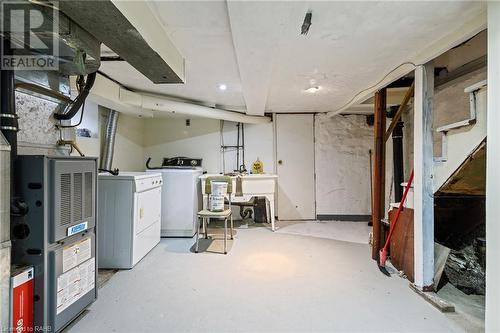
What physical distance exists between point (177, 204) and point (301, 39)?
2.64m

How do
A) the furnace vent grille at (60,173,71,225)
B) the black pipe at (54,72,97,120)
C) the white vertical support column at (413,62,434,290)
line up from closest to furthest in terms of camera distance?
1. the furnace vent grille at (60,173,71,225)
2. the black pipe at (54,72,97,120)
3. the white vertical support column at (413,62,434,290)

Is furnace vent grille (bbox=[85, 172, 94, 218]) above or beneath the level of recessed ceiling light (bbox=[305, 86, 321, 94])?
beneath

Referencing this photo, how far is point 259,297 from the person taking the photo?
1951mm

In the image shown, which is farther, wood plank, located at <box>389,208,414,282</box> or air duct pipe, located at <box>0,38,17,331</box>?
wood plank, located at <box>389,208,414,282</box>

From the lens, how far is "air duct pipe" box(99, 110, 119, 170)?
10.4 feet

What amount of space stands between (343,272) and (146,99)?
298 cm

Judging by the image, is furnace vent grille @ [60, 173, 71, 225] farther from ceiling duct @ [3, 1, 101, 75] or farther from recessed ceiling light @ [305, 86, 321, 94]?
recessed ceiling light @ [305, 86, 321, 94]

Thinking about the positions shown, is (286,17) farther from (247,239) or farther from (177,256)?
(247,239)

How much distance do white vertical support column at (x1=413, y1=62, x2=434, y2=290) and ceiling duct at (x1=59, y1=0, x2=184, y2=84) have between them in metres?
2.02

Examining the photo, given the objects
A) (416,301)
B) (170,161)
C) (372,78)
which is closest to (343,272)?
(416,301)

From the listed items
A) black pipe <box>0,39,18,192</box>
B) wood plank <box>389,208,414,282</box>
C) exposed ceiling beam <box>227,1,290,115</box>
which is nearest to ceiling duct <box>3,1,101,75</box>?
black pipe <box>0,39,18,192</box>

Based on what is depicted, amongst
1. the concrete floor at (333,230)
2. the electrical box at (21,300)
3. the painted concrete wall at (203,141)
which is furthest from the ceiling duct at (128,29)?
the concrete floor at (333,230)
